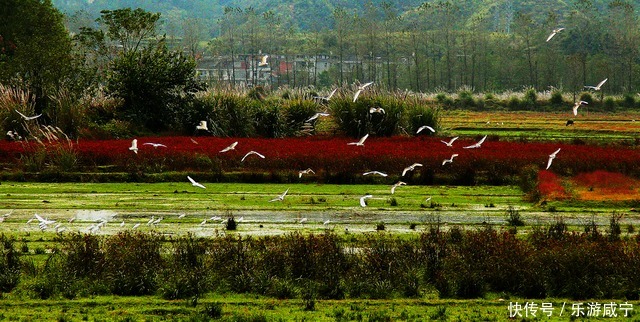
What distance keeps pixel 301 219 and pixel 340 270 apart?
297 inches

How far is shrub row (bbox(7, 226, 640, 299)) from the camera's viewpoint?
54.7 ft

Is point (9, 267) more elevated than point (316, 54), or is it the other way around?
point (9, 267)

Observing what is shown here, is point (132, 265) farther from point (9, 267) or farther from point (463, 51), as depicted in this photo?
point (463, 51)

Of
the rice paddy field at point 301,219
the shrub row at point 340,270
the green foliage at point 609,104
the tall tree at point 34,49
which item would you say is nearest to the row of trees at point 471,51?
the green foliage at point 609,104

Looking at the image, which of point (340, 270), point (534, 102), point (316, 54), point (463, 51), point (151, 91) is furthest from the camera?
point (463, 51)

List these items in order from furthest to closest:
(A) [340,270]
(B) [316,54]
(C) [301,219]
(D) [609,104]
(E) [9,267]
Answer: (B) [316,54], (D) [609,104], (C) [301,219], (E) [9,267], (A) [340,270]

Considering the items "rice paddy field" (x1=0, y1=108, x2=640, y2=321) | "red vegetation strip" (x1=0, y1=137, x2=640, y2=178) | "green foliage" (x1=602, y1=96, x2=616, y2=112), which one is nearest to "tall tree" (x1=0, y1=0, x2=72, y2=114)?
"red vegetation strip" (x1=0, y1=137, x2=640, y2=178)

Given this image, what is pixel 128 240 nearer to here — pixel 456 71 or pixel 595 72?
pixel 595 72

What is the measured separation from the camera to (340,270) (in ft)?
56.1

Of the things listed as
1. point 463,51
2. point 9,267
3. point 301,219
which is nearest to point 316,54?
point 463,51

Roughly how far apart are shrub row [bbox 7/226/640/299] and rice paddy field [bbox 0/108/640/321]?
0.68 ft

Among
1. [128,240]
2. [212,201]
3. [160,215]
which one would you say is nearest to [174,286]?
[128,240]

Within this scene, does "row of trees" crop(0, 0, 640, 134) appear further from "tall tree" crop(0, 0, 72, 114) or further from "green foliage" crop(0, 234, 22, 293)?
"green foliage" crop(0, 234, 22, 293)

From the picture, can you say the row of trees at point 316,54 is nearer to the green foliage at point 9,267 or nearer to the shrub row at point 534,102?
the shrub row at point 534,102
